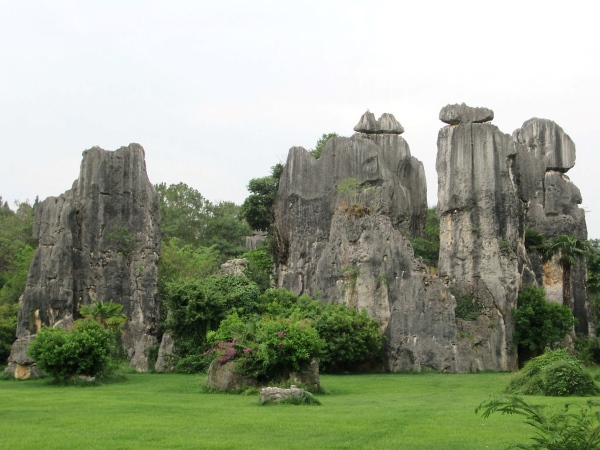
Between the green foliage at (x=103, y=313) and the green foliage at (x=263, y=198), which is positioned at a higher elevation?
the green foliage at (x=263, y=198)

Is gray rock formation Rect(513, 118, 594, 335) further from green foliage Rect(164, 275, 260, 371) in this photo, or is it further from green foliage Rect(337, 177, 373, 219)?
green foliage Rect(164, 275, 260, 371)

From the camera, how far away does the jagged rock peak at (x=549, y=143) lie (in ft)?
185

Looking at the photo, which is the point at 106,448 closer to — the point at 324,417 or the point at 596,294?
the point at 324,417

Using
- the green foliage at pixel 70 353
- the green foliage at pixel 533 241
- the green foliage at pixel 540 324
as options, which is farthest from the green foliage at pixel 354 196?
the green foliage at pixel 70 353

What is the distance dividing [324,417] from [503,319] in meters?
25.7

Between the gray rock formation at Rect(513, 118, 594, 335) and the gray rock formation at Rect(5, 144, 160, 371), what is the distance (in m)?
21.2

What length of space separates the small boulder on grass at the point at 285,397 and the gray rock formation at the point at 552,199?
31.0 m

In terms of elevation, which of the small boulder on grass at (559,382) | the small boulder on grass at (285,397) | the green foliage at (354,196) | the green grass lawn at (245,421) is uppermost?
the green foliage at (354,196)

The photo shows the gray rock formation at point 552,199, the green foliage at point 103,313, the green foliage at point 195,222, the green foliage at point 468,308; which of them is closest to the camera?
the green foliage at point 103,313

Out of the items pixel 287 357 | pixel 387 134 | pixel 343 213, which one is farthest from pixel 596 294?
pixel 287 357

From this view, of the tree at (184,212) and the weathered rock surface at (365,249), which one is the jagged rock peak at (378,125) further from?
the tree at (184,212)

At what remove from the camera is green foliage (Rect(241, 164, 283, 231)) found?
166ft

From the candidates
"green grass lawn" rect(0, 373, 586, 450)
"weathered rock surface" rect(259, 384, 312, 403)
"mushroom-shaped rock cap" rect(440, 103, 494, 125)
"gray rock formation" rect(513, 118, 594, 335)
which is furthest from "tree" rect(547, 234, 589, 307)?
"weathered rock surface" rect(259, 384, 312, 403)

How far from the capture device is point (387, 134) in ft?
179
